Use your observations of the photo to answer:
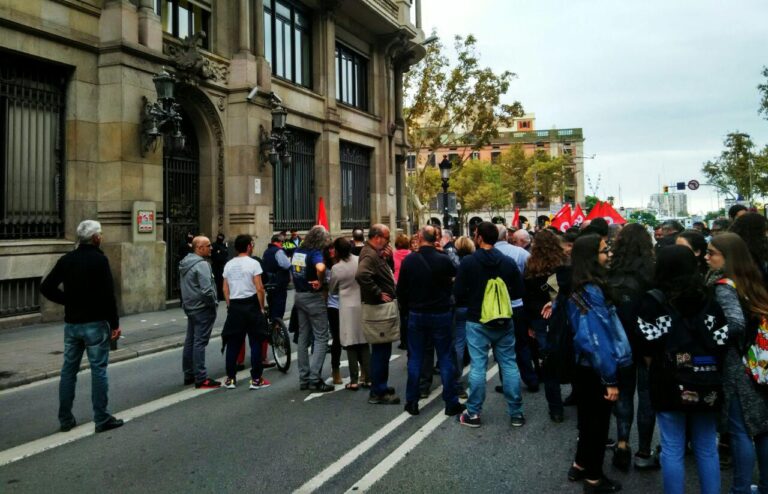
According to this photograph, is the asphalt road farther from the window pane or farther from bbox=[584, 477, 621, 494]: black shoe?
the window pane

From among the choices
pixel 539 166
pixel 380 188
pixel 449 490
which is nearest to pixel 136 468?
pixel 449 490

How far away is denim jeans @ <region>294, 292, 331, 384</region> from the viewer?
727cm

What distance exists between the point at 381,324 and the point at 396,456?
6.08 feet

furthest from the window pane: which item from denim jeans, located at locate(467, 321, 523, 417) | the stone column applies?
denim jeans, located at locate(467, 321, 523, 417)

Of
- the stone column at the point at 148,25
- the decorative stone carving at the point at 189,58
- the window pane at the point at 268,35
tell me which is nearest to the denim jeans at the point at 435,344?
the stone column at the point at 148,25

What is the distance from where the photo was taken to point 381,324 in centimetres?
662

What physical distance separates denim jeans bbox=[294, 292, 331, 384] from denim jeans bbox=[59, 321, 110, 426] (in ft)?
7.64

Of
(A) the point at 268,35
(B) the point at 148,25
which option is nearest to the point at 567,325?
(B) the point at 148,25

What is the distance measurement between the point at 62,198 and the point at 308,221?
9.87 m

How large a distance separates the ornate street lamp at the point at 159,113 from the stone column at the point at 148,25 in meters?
0.72

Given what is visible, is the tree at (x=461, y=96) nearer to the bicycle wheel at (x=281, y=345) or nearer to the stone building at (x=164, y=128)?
the stone building at (x=164, y=128)

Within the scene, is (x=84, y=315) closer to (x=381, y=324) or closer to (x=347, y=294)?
(x=347, y=294)

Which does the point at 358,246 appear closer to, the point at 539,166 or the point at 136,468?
the point at 136,468

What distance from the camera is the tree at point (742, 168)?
47594 mm
